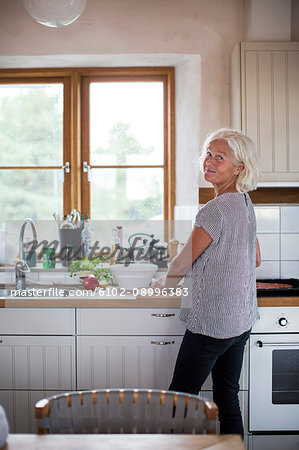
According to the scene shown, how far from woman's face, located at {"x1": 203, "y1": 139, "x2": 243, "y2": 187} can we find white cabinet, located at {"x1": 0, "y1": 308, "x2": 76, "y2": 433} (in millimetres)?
838

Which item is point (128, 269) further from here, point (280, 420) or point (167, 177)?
point (280, 420)

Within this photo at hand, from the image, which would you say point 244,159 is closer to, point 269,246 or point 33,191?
point 269,246

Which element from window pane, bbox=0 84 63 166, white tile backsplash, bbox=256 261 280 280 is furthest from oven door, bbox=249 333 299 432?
window pane, bbox=0 84 63 166

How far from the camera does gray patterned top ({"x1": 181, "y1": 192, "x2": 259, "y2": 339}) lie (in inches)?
68.1

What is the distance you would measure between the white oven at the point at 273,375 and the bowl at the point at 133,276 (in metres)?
0.61

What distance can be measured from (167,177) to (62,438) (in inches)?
83.6

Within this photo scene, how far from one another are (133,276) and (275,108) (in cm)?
111

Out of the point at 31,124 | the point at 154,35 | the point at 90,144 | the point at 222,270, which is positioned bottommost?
the point at 222,270

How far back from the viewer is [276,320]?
83.6 inches

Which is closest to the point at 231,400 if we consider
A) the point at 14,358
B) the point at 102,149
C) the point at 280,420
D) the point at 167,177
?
the point at 280,420

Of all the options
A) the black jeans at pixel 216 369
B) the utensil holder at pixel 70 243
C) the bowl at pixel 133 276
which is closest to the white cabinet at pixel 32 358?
the bowl at pixel 133 276

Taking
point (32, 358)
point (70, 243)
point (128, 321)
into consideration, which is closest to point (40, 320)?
point (32, 358)

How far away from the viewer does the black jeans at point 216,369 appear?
1.78 meters

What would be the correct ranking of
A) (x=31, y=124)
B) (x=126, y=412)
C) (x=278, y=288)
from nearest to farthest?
(x=126, y=412) < (x=278, y=288) < (x=31, y=124)
